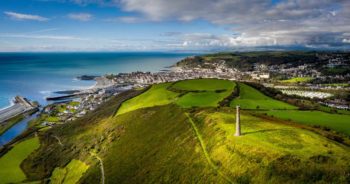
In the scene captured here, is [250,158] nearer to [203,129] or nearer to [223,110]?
[203,129]

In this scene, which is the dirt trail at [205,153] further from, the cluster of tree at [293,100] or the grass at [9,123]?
the grass at [9,123]

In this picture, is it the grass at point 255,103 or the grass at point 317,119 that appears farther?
the grass at point 255,103

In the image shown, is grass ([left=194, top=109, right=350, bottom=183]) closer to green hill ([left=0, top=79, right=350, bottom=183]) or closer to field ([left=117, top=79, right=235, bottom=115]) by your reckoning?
green hill ([left=0, top=79, right=350, bottom=183])

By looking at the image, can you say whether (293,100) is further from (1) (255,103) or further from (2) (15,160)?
(2) (15,160)

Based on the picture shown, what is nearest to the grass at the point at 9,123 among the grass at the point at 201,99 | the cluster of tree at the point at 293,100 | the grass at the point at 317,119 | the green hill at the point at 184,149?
the green hill at the point at 184,149

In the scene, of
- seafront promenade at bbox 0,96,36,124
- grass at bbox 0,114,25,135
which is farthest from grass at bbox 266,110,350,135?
seafront promenade at bbox 0,96,36,124

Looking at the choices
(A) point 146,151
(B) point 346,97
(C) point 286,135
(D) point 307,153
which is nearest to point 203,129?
(A) point 146,151
